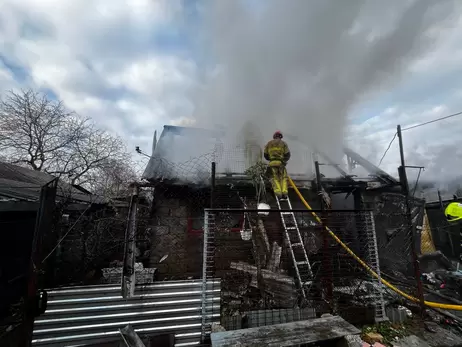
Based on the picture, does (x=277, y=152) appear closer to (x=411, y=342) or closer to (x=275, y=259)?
(x=275, y=259)

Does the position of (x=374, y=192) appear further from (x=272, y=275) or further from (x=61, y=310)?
(x=61, y=310)

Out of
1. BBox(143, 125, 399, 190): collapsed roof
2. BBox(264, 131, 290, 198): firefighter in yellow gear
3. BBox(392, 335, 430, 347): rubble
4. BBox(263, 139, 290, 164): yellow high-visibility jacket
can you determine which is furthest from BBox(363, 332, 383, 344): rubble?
BBox(143, 125, 399, 190): collapsed roof

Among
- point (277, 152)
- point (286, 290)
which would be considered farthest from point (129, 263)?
point (277, 152)

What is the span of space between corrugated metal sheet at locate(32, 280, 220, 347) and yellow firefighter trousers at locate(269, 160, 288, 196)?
11.3ft

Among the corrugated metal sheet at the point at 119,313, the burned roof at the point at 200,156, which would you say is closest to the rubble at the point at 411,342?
the corrugated metal sheet at the point at 119,313

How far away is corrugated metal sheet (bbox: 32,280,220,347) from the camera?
2.90m

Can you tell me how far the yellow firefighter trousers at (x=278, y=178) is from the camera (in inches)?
245

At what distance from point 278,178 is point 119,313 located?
479 cm

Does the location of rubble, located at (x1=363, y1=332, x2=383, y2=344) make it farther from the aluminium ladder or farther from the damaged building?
the aluminium ladder

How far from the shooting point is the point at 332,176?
25.1 feet

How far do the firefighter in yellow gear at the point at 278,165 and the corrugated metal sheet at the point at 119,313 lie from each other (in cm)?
348

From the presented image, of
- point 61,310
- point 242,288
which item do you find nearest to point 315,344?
point 242,288

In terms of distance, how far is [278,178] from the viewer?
6.40 meters

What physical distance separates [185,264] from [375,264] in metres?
4.77
